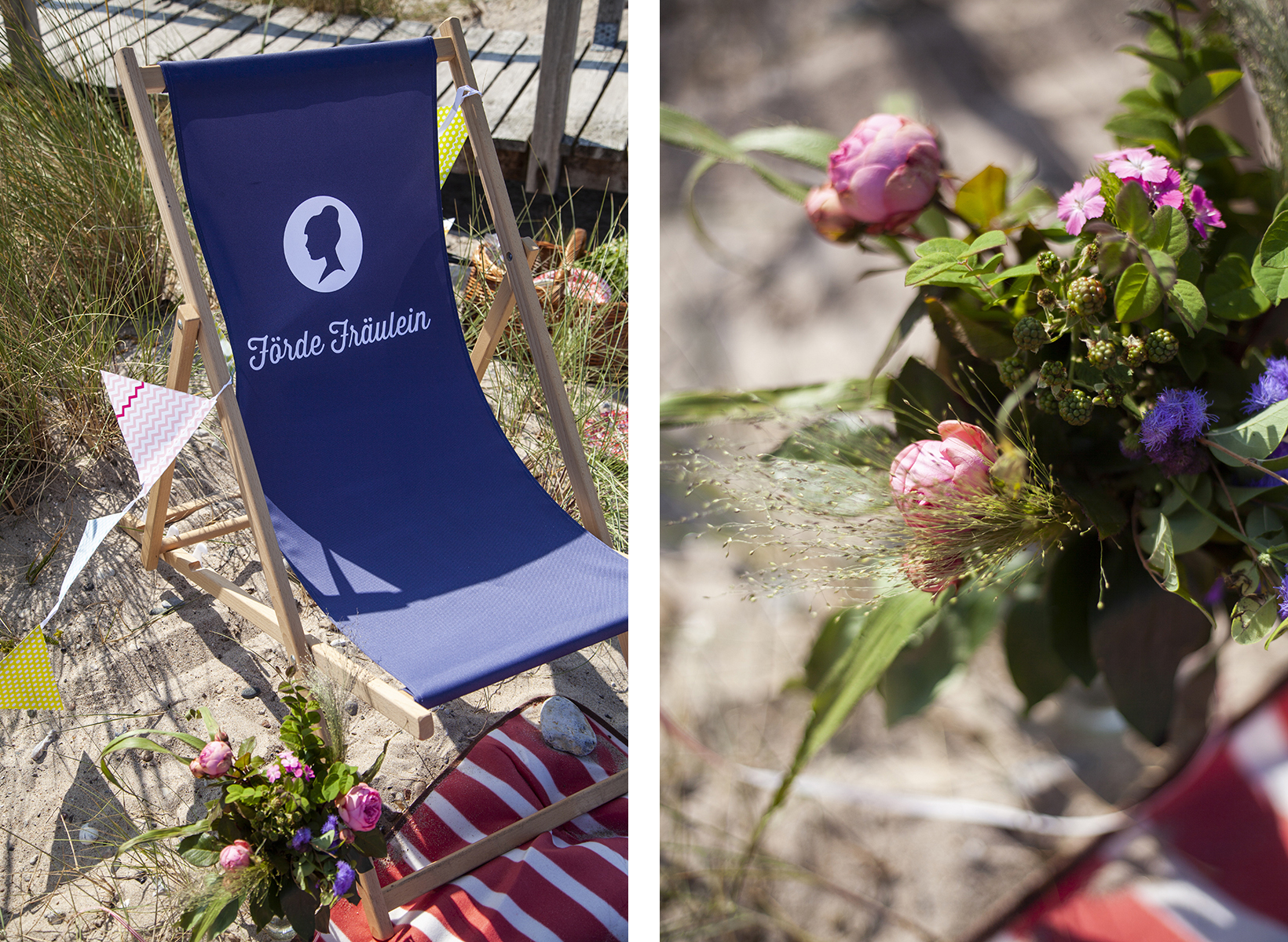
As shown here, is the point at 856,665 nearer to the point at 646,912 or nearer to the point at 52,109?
the point at 646,912

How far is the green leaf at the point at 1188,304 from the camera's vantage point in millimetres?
477

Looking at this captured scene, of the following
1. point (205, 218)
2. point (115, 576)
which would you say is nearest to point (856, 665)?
point (205, 218)

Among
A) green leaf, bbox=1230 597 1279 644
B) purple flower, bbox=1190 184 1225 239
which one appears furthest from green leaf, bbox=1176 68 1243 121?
Result: green leaf, bbox=1230 597 1279 644

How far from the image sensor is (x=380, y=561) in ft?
5.16

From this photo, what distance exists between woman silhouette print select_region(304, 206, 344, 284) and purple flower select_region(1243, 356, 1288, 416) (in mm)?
1541

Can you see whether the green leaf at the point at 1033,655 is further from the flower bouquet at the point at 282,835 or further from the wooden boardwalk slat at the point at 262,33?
the wooden boardwalk slat at the point at 262,33

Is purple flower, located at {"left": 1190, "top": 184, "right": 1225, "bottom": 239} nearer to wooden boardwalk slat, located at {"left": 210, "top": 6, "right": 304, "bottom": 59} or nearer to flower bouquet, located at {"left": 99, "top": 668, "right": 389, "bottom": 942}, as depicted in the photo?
flower bouquet, located at {"left": 99, "top": 668, "right": 389, "bottom": 942}

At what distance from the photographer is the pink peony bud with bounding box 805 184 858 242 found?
55 centimetres

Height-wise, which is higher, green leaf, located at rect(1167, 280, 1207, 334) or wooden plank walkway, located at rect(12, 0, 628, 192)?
wooden plank walkway, located at rect(12, 0, 628, 192)

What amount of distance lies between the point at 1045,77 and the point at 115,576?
1.91m

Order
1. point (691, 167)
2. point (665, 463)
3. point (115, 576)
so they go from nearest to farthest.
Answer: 1. point (665, 463)
2. point (691, 167)
3. point (115, 576)

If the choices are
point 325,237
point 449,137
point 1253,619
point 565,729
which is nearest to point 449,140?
point 449,137

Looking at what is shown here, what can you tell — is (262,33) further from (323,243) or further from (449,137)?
(323,243)

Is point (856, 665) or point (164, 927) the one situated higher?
point (856, 665)
